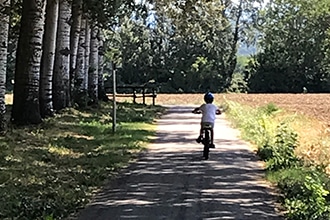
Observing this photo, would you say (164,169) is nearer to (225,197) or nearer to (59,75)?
(225,197)

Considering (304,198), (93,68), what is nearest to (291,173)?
(304,198)

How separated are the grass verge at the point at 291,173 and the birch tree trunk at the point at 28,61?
645 centimetres

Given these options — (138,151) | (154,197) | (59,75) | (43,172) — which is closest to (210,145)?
(138,151)

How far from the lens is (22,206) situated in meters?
11.0

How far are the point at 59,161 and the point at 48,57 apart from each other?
8.50 m

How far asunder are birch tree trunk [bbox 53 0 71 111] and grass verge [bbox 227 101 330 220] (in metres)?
6.83

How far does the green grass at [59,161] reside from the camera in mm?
11398

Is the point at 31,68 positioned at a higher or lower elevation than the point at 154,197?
higher

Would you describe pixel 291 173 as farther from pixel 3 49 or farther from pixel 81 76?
pixel 81 76

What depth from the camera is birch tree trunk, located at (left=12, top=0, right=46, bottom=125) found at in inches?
845

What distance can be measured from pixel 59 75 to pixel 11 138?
891cm

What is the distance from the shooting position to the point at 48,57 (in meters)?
24.4

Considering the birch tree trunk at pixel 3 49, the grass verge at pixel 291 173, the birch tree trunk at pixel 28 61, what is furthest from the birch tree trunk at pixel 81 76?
the birch tree trunk at pixel 3 49

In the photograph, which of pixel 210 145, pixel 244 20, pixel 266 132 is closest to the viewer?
pixel 210 145
